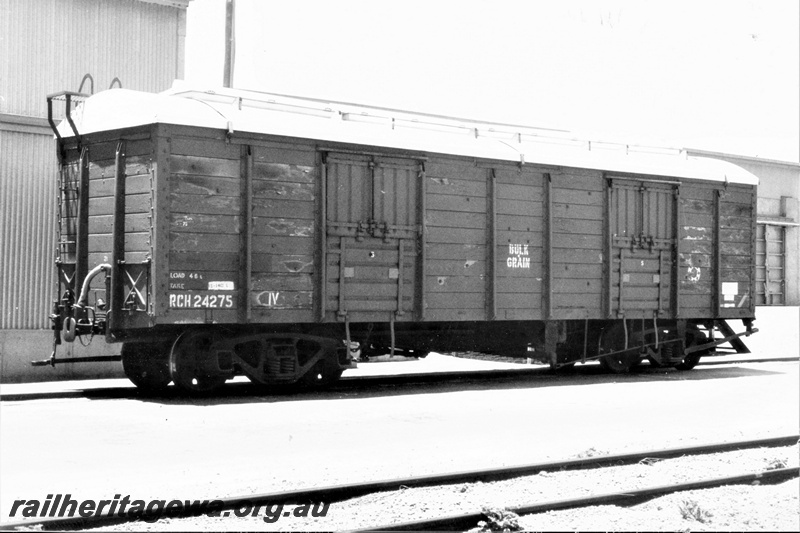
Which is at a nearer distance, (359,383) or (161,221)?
(161,221)

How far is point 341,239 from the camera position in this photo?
44.8ft

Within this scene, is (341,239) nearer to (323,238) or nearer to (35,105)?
(323,238)

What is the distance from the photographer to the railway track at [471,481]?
6.12 metres

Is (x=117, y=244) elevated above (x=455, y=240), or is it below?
below

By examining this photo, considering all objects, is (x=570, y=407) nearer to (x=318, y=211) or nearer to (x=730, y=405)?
(x=730, y=405)

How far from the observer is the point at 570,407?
12.6 m

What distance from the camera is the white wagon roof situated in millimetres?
12633

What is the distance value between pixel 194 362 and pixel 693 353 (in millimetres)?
9623

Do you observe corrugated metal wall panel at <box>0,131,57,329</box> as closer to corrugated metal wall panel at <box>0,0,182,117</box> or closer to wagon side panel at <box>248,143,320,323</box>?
corrugated metal wall panel at <box>0,0,182,117</box>

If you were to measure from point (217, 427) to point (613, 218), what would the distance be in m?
8.59

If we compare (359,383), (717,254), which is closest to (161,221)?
(359,383)

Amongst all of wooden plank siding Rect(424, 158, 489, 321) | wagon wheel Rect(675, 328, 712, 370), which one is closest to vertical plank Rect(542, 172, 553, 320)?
wooden plank siding Rect(424, 158, 489, 321)

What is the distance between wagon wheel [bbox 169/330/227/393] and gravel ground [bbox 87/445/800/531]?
6.06 meters

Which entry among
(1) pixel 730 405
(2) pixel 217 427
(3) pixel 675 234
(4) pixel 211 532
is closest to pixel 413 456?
(2) pixel 217 427
